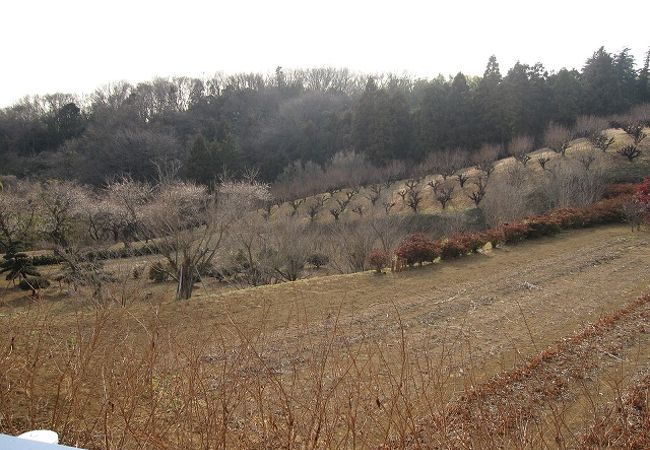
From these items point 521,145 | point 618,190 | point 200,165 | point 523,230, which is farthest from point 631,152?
point 200,165

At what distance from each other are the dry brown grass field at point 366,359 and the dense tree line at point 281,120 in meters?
21.3

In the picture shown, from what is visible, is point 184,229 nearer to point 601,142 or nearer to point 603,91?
point 601,142

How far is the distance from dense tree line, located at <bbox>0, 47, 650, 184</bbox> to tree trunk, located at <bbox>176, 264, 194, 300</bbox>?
20965 mm

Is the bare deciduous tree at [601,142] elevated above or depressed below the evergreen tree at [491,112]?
below

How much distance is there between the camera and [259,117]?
49031mm

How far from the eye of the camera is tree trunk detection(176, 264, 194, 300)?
13016 millimetres

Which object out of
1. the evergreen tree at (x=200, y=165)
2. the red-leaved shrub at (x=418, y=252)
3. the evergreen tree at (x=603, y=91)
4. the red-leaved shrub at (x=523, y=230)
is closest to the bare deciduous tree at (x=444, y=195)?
the red-leaved shrub at (x=523, y=230)

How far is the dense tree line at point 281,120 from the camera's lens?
35031 mm

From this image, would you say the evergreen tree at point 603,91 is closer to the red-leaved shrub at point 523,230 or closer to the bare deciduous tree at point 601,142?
the bare deciduous tree at point 601,142

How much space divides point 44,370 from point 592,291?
1158 centimetres

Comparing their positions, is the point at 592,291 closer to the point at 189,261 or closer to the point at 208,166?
the point at 189,261

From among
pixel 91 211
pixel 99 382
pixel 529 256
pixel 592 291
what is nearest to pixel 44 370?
pixel 99 382

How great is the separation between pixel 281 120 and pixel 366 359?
42436 mm

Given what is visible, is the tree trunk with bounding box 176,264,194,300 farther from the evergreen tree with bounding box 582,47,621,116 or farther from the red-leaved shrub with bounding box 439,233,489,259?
the evergreen tree with bounding box 582,47,621,116
